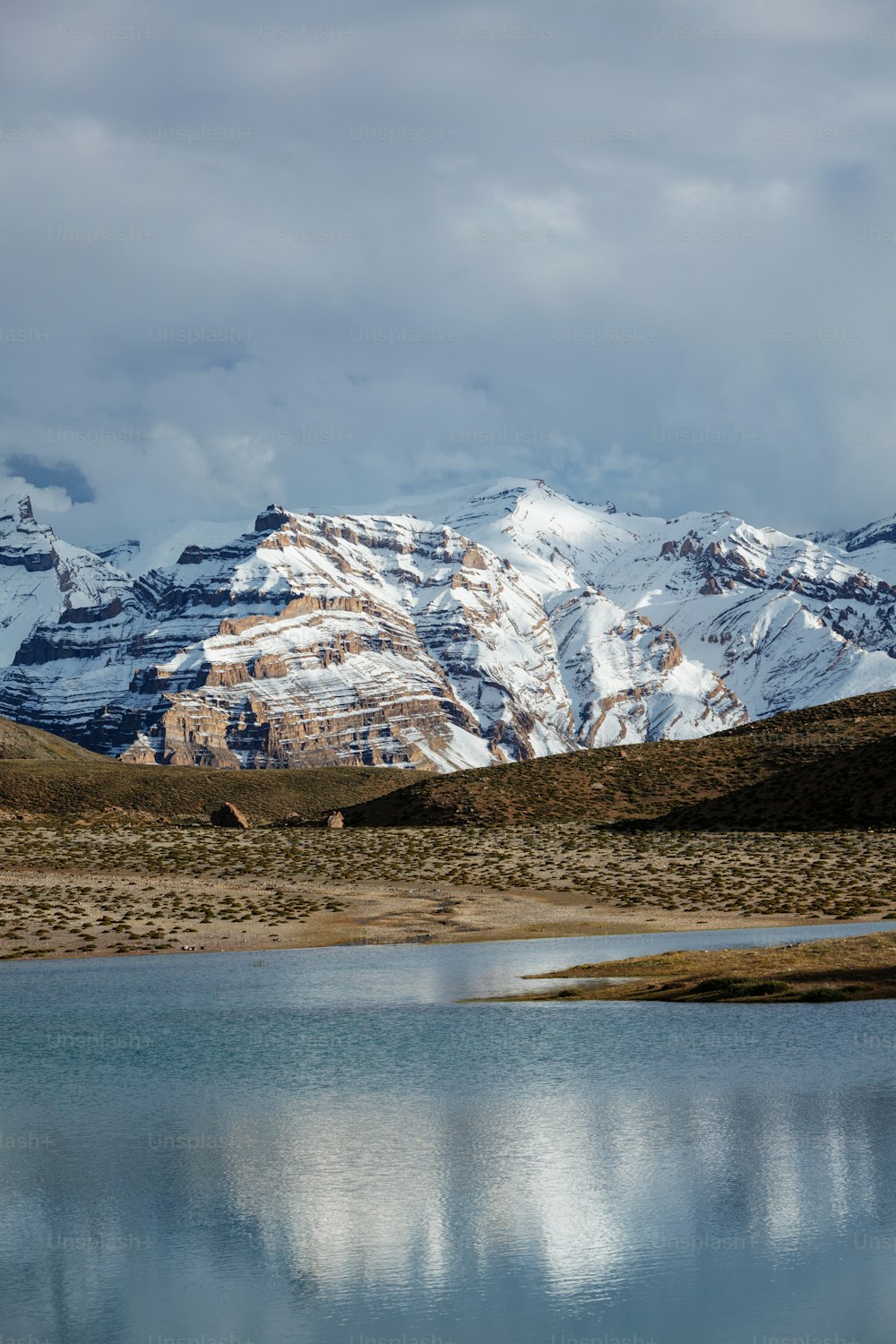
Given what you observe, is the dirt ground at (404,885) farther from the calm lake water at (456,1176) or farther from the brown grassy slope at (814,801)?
the calm lake water at (456,1176)

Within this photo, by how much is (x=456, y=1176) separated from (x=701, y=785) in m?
89.5

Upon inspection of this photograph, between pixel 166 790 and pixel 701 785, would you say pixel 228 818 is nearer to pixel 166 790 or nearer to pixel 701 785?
pixel 701 785

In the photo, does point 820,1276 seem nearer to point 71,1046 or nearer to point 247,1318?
point 247,1318

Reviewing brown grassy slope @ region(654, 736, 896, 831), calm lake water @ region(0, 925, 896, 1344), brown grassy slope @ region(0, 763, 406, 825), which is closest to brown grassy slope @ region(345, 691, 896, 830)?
brown grassy slope @ region(654, 736, 896, 831)

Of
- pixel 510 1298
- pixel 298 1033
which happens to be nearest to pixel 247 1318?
pixel 510 1298

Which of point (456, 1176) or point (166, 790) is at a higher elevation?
point (166, 790)

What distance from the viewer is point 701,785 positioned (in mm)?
105375

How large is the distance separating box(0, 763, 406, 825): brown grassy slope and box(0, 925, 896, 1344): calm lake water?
114667 millimetres

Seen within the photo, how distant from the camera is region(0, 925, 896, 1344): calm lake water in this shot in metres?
13.6

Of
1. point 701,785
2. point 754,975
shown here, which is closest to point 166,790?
point 701,785

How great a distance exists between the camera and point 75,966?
46875mm

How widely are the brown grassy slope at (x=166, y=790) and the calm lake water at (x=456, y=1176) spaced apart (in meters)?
115

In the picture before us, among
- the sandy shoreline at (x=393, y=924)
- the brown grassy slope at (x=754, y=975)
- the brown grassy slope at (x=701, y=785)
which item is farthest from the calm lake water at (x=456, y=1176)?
the brown grassy slope at (x=701, y=785)

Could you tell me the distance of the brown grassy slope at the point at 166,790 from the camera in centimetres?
14838
